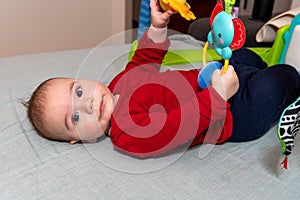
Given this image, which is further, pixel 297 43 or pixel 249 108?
pixel 297 43

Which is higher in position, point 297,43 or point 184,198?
point 297,43

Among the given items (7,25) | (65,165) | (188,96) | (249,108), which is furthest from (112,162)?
(7,25)

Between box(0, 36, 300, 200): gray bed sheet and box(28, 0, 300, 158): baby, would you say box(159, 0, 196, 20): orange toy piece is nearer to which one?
box(28, 0, 300, 158): baby

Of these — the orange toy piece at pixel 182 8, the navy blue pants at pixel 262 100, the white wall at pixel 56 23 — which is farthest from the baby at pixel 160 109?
the white wall at pixel 56 23

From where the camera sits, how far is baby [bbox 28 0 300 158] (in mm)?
736

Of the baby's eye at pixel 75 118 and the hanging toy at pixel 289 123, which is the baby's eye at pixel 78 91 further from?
the hanging toy at pixel 289 123

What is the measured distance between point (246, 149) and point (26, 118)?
0.52 metres

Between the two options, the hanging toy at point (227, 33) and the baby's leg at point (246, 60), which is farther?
the baby's leg at point (246, 60)

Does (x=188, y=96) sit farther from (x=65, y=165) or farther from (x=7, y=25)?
(x=7, y=25)

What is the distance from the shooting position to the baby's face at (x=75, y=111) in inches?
31.2

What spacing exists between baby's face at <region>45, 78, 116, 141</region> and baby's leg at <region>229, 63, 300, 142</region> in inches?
11.5

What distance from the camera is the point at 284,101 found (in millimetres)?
827

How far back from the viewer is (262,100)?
826mm

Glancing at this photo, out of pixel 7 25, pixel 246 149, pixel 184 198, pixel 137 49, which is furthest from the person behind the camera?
pixel 7 25
